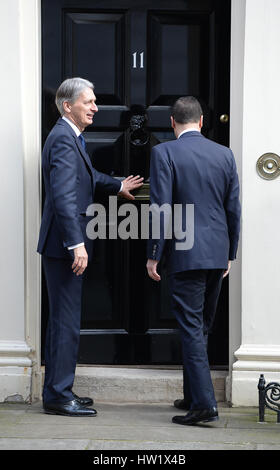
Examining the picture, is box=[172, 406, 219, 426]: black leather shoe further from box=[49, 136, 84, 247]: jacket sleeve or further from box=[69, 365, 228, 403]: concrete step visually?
box=[49, 136, 84, 247]: jacket sleeve

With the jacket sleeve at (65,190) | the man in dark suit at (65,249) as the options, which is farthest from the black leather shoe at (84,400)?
the jacket sleeve at (65,190)

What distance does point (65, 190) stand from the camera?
16.7ft

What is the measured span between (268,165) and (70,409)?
175 centimetres

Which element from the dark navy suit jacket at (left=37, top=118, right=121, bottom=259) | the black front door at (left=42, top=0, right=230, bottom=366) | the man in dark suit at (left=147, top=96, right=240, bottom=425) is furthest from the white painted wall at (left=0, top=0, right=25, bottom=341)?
the man in dark suit at (left=147, top=96, right=240, bottom=425)

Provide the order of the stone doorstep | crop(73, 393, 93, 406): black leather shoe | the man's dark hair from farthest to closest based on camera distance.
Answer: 1. the stone doorstep
2. crop(73, 393, 93, 406): black leather shoe
3. the man's dark hair

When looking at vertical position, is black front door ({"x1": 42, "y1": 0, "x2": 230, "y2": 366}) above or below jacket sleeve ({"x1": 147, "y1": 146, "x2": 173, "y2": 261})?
above

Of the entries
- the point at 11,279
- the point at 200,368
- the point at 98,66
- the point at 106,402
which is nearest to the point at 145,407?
the point at 106,402

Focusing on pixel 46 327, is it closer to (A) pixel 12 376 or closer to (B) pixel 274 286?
(A) pixel 12 376

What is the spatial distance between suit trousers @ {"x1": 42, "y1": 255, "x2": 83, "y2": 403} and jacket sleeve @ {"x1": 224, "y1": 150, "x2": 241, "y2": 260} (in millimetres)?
874

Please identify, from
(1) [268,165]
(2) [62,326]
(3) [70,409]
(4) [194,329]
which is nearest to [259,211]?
(1) [268,165]

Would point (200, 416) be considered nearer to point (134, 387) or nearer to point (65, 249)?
point (134, 387)

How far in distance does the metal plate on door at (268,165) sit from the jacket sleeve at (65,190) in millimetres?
1089

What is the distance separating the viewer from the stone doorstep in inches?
226

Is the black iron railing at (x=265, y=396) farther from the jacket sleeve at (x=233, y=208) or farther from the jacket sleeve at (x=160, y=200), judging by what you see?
the jacket sleeve at (x=160, y=200)
